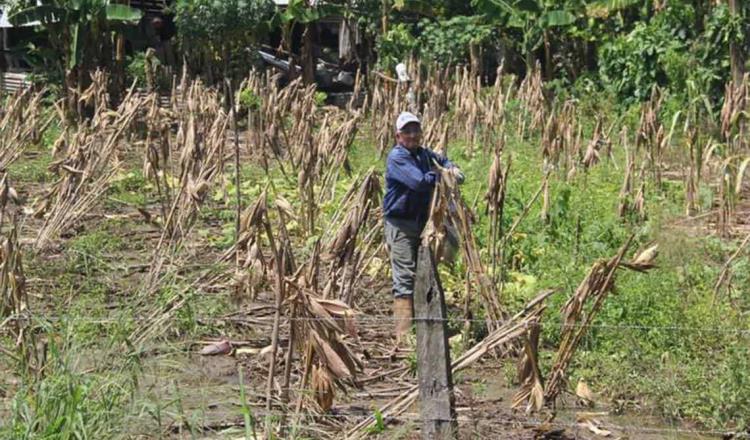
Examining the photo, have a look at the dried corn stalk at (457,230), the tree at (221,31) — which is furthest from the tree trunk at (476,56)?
the dried corn stalk at (457,230)

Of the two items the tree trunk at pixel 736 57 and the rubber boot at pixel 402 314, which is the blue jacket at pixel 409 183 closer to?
the rubber boot at pixel 402 314

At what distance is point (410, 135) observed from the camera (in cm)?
Answer: 644

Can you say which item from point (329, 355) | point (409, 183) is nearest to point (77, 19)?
point (409, 183)

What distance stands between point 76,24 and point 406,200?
1266 centimetres

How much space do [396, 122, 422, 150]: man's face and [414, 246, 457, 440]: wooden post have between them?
2.08 meters

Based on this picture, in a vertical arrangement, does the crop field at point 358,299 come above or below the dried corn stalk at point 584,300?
below

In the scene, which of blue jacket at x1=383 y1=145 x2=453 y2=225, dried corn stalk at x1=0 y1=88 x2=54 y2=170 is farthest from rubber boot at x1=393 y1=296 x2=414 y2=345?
dried corn stalk at x1=0 y1=88 x2=54 y2=170

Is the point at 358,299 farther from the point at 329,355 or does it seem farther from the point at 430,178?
the point at 329,355

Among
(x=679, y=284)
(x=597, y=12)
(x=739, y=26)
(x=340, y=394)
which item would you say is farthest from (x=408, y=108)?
(x=340, y=394)

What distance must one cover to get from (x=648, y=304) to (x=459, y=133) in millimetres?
7244

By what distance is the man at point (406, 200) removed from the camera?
641cm

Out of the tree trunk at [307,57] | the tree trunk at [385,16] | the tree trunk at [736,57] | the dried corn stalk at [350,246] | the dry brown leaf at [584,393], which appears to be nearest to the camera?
the dry brown leaf at [584,393]

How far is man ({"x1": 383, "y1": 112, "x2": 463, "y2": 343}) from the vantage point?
→ 641cm

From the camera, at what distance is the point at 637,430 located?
5.27 meters
